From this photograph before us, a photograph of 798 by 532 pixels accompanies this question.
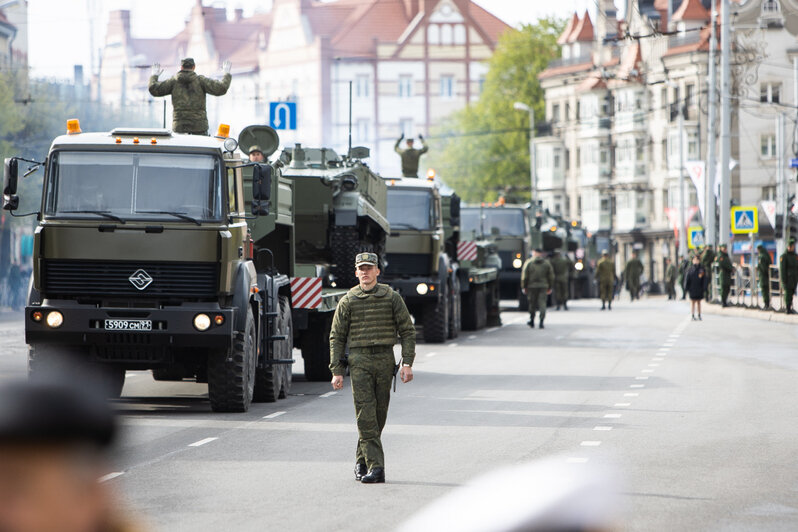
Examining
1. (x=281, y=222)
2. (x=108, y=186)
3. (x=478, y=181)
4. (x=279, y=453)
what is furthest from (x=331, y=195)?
(x=478, y=181)

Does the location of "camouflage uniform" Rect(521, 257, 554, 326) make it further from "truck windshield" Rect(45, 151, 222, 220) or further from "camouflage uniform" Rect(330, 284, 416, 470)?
"camouflage uniform" Rect(330, 284, 416, 470)

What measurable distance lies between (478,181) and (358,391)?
293ft

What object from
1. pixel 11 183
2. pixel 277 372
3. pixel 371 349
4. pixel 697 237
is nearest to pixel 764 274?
pixel 697 237

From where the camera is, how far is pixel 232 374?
15.9 m

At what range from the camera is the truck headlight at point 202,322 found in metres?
15.5

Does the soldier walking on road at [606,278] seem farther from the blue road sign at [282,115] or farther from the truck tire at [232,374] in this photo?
the truck tire at [232,374]

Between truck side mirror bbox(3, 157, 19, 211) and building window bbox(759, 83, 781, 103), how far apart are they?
2983 inches

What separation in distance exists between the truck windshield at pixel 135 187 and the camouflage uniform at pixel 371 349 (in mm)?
4610

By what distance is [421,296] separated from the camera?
29469 mm

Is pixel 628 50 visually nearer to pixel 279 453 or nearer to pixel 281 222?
pixel 281 222

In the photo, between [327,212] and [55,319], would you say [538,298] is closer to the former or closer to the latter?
[327,212]

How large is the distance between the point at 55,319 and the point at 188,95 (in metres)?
3.50

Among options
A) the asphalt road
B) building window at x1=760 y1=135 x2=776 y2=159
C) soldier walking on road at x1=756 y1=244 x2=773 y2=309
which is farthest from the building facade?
the asphalt road

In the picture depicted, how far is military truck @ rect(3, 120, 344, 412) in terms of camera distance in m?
15.6
